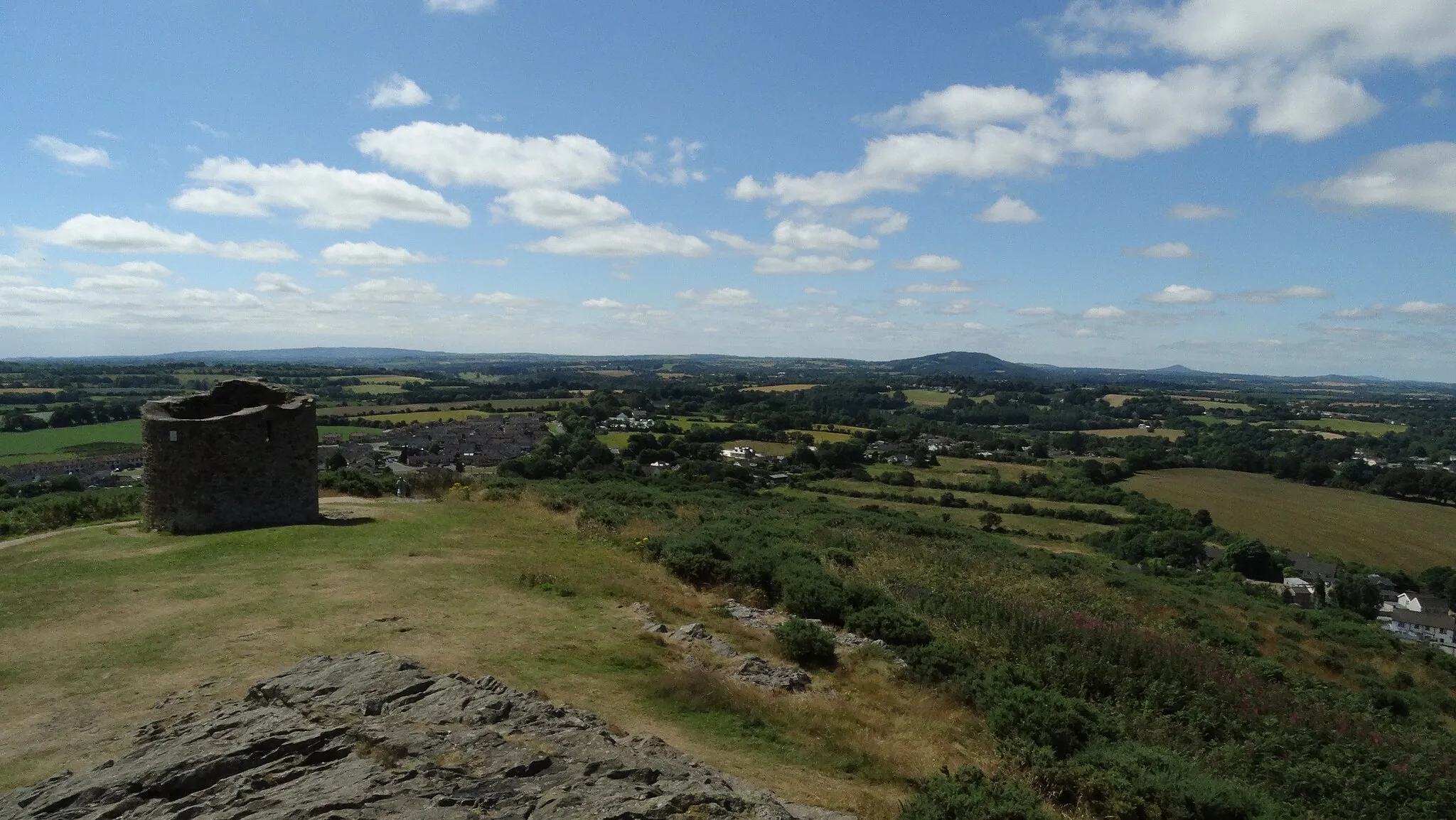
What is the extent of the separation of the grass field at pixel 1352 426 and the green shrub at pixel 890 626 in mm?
140346

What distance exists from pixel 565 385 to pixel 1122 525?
394ft

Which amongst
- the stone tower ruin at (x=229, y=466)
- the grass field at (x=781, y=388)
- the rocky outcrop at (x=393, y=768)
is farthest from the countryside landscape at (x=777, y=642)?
the grass field at (x=781, y=388)

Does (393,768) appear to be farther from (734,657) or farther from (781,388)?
(781,388)

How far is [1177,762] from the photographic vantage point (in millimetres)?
9203

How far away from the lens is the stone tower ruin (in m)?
16.3

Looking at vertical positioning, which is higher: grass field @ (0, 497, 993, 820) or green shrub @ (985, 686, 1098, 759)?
grass field @ (0, 497, 993, 820)

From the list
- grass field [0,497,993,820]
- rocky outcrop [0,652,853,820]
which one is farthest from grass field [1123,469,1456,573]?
rocky outcrop [0,652,853,820]

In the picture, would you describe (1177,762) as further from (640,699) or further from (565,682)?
(565,682)

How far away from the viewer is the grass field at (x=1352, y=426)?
408 ft

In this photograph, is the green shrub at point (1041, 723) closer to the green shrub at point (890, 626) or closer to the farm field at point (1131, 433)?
the green shrub at point (890, 626)

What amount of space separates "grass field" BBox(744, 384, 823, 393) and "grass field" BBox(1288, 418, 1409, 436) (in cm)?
8716

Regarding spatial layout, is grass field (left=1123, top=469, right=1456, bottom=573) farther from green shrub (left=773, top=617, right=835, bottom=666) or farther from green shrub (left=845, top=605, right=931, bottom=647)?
green shrub (left=773, top=617, right=835, bottom=666)

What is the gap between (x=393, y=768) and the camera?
19.5ft

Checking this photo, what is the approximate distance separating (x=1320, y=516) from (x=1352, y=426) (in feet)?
309
